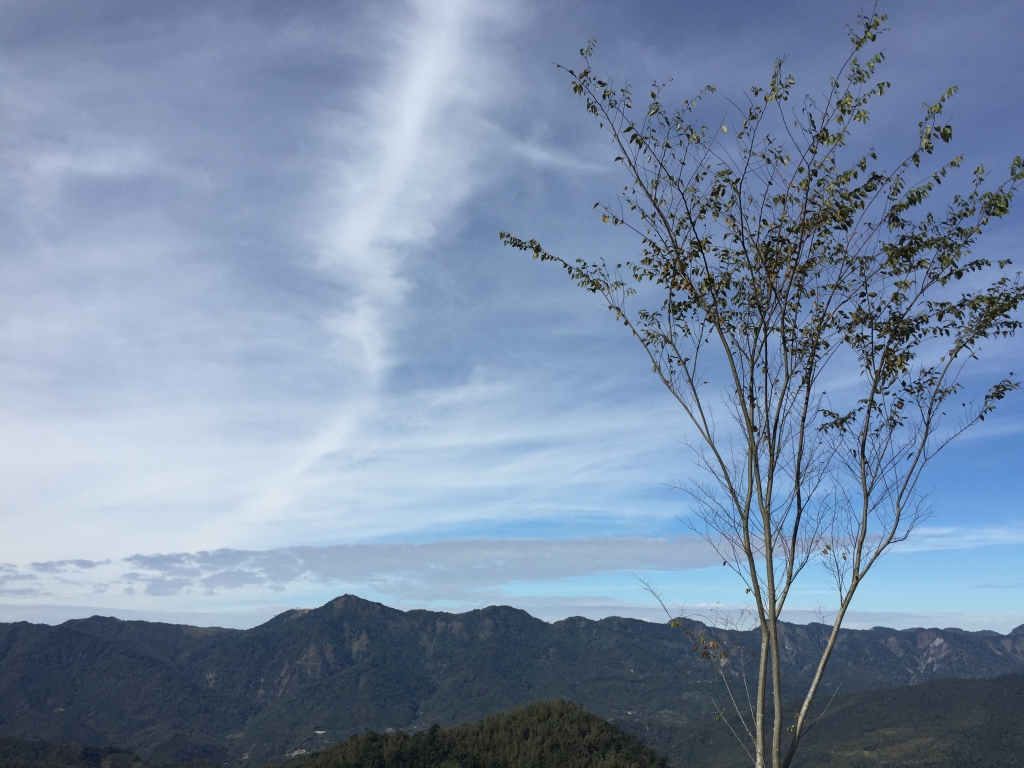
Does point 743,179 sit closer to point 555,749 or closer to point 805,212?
point 805,212

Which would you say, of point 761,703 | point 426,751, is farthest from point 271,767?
point 761,703

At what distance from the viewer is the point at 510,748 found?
4628 inches

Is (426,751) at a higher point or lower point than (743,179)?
lower

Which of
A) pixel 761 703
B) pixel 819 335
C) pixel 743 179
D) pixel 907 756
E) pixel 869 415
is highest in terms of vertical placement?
pixel 743 179

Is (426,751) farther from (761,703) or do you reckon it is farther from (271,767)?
(761,703)

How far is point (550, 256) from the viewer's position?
539 inches

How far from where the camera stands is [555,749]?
11394 centimetres

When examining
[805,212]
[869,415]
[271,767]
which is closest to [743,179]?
[805,212]

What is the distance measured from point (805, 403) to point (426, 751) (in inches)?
4768

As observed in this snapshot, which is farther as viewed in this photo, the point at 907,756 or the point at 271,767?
the point at 907,756

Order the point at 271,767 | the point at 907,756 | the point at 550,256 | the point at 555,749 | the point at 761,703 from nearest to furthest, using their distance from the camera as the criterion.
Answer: the point at 761,703
the point at 550,256
the point at 555,749
the point at 271,767
the point at 907,756

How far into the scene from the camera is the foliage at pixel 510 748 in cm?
10894

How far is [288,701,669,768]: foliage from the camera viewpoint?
108938 millimetres

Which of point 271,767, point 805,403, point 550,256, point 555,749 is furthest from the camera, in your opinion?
point 271,767
